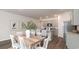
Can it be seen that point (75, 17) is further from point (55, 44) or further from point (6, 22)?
point (6, 22)

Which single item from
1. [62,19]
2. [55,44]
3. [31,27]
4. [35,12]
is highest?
[35,12]

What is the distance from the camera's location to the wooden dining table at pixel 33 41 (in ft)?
5.50

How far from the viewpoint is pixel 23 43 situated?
1.68 meters

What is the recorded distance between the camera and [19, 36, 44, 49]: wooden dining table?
1.68 m

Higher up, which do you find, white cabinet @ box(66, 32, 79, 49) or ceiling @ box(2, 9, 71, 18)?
ceiling @ box(2, 9, 71, 18)

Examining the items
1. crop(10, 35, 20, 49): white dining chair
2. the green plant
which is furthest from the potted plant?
crop(10, 35, 20, 49): white dining chair

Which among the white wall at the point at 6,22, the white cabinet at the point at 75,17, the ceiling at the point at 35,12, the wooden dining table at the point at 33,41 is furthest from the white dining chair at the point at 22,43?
the white cabinet at the point at 75,17

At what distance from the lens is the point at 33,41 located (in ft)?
5.63

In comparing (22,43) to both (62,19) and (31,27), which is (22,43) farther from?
(62,19)

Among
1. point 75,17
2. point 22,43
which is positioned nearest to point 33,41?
point 22,43

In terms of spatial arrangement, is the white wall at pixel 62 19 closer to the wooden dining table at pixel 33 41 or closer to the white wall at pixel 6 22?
the wooden dining table at pixel 33 41

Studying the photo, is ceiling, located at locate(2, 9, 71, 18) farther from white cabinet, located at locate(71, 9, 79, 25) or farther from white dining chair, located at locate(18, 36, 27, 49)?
white dining chair, located at locate(18, 36, 27, 49)

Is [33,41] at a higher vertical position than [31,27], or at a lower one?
lower
